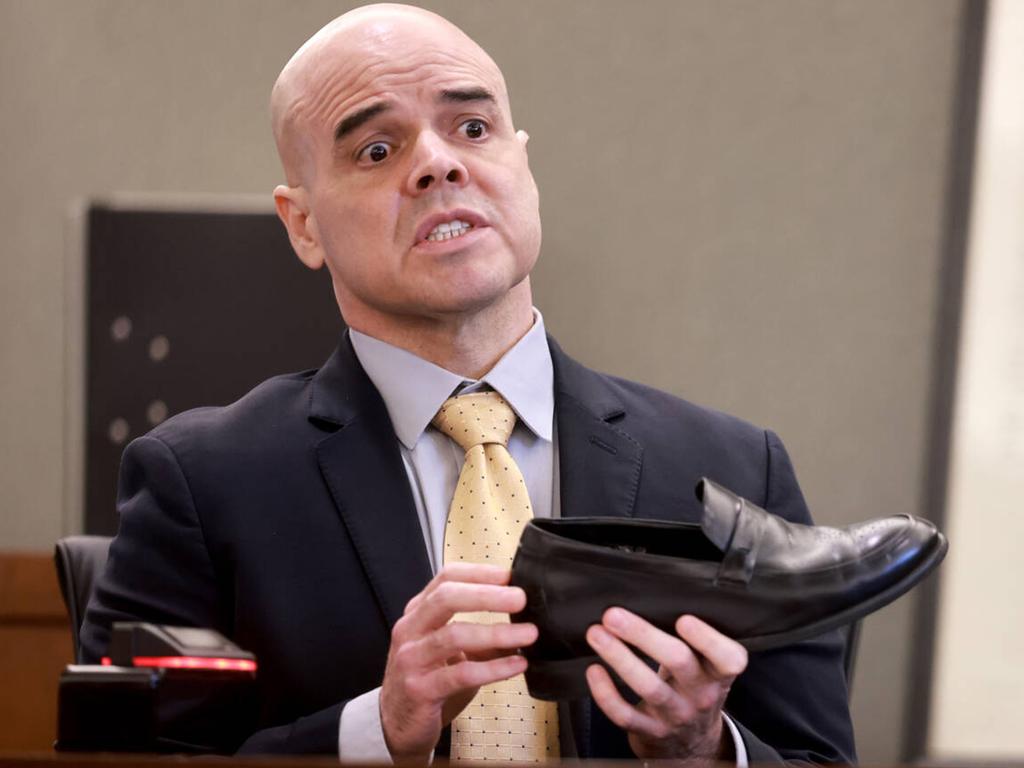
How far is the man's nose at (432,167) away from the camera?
4.41 ft

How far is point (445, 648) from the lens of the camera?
1.04 meters

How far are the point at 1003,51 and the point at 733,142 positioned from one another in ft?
1.82

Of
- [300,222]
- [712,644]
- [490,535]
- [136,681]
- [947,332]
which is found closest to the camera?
[136,681]

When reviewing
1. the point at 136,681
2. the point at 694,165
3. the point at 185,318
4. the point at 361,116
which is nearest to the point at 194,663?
the point at 136,681

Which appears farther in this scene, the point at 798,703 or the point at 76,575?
the point at 76,575

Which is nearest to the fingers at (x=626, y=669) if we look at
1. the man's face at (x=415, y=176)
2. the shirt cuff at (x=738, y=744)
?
the shirt cuff at (x=738, y=744)

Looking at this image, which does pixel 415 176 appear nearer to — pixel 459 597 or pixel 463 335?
pixel 463 335

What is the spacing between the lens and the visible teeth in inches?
53.4

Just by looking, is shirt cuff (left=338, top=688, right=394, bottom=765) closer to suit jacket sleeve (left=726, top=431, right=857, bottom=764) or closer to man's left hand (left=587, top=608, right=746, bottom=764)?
man's left hand (left=587, top=608, right=746, bottom=764)

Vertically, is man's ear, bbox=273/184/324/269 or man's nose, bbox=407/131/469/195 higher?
man's nose, bbox=407/131/469/195

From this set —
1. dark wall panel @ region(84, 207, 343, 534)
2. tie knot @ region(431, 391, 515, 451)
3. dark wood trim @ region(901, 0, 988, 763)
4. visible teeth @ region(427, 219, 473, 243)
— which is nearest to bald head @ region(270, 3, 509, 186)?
visible teeth @ region(427, 219, 473, 243)

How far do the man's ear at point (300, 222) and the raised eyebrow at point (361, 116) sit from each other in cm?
13

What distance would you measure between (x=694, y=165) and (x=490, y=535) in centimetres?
171

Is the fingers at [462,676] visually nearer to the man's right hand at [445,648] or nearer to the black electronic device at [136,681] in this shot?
the man's right hand at [445,648]
